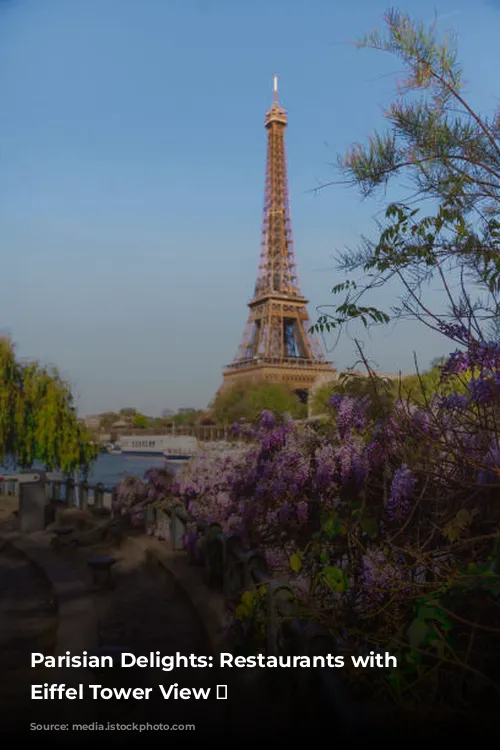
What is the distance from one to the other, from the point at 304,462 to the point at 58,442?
16878 millimetres

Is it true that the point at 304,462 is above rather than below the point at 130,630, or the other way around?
above

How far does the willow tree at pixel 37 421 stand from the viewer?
21.2 metres

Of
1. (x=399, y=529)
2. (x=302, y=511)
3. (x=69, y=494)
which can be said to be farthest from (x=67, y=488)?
(x=399, y=529)

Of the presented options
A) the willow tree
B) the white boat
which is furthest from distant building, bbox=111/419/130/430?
the willow tree

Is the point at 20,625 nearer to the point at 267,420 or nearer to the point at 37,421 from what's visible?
the point at 267,420

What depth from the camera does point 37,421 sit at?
21.5 meters

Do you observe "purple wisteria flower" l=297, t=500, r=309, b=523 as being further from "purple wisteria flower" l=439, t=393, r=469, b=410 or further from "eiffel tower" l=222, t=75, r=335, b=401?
"eiffel tower" l=222, t=75, r=335, b=401

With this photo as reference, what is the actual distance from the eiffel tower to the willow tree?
56.7 metres

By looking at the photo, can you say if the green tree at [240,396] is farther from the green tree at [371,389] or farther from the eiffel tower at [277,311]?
the green tree at [371,389]

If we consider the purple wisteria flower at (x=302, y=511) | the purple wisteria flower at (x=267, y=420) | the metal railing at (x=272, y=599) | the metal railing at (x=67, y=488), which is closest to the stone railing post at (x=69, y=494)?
the metal railing at (x=67, y=488)

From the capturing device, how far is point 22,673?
5.21 metres

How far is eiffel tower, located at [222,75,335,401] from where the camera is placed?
8069cm

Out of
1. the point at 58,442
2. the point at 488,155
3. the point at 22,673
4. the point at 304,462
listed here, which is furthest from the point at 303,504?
the point at 58,442

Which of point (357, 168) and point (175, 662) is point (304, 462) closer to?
point (175, 662)
